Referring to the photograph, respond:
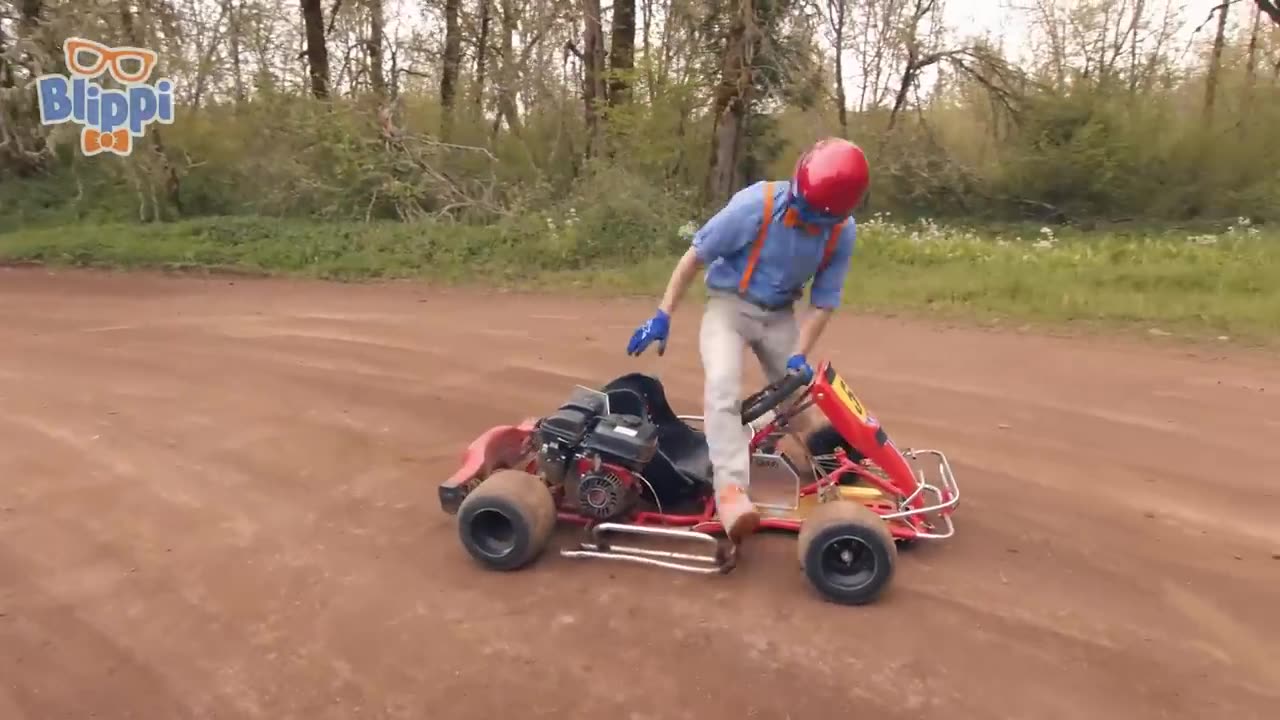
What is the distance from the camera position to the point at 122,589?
4.16 m

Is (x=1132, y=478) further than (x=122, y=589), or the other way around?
(x=1132, y=478)

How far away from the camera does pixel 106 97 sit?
578 inches

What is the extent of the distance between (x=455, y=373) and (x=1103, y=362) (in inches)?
205

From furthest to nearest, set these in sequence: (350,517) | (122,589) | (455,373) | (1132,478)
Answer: (455,373) → (1132,478) → (350,517) → (122,589)

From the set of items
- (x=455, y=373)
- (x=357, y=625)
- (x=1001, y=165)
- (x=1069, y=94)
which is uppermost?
(x=1069, y=94)

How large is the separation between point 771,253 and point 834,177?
57 cm

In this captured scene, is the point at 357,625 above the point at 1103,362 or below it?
below

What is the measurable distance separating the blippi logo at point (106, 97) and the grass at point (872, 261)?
1.41 metres

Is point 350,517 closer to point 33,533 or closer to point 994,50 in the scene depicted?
point 33,533

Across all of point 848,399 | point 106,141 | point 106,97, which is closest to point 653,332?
point 848,399

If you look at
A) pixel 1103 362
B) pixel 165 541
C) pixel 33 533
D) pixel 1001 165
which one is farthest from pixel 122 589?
pixel 1001 165

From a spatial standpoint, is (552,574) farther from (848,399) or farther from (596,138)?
(596,138)

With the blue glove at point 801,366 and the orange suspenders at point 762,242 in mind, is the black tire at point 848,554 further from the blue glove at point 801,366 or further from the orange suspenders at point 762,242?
the orange suspenders at point 762,242

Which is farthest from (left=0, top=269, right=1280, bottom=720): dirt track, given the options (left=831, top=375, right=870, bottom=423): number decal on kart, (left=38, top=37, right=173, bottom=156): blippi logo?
(left=38, top=37, right=173, bottom=156): blippi logo
